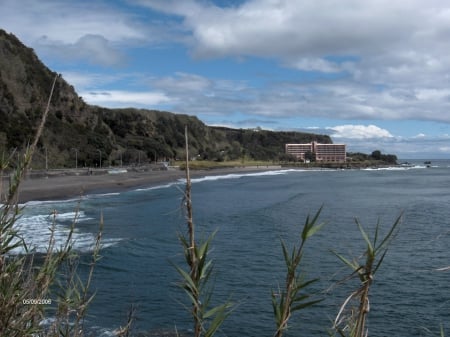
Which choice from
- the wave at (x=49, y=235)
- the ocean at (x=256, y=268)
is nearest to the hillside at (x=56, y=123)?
the wave at (x=49, y=235)

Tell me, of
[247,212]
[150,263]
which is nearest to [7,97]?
[247,212]

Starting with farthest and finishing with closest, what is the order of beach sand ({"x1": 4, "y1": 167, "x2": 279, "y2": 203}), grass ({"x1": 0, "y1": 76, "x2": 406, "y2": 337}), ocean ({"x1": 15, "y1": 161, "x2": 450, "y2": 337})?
beach sand ({"x1": 4, "y1": 167, "x2": 279, "y2": 203}) → ocean ({"x1": 15, "y1": 161, "x2": 450, "y2": 337}) → grass ({"x1": 0, "y1": 76, "x2": 406, "y2": 337})

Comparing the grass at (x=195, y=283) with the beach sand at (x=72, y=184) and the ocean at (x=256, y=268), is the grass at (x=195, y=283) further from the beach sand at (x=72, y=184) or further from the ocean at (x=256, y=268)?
the beach sand at (x=72, y=184)

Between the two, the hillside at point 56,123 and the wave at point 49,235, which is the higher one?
the hillside at point 56,123

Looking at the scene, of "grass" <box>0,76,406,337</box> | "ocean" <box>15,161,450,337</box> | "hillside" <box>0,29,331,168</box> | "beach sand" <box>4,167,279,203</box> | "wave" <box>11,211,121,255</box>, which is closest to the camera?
"grass" <box>0,76,406,337</box>

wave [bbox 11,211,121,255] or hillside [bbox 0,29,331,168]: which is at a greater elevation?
hillside [bbox 0,29,331,168]

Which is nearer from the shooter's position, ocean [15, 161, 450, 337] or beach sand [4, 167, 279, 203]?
ocean [15, 161, 450, 337]

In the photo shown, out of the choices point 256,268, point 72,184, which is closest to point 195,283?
point 256,268

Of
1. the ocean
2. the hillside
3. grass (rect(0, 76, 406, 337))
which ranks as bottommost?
the ocean

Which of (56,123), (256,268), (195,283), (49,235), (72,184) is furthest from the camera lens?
(56,123)

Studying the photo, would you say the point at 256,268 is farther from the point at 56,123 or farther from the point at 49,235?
the point at 56,123

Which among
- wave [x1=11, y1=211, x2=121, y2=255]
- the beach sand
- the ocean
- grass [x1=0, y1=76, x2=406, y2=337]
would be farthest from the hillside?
grass [x1=0, y1=76, x2=406, y2=337]

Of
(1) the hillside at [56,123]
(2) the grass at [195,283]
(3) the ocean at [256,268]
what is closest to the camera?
(2) the grass at [195,283]

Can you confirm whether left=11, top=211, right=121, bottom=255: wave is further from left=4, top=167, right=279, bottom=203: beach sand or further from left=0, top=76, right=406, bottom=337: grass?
left=0, top=76, right=406, bottom=337: grass
